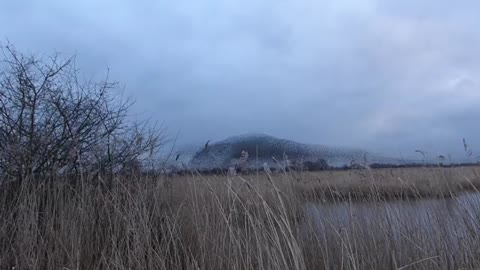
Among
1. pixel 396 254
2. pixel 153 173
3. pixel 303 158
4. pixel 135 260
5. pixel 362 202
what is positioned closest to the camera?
pixel 135 260

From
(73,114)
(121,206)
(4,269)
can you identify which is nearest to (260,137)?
(121,206)

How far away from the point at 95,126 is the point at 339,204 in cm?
361

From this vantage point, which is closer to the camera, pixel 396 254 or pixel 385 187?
pixel 396 254

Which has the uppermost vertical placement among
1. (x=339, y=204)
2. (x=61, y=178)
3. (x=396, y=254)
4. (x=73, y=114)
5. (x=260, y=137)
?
(x=73, y=114)

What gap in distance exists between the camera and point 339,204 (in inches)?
206

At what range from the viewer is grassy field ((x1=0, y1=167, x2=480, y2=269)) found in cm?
420

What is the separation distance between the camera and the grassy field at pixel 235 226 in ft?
13.8

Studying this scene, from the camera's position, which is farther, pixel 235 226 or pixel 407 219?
pixel 407 219

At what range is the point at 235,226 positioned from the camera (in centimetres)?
442

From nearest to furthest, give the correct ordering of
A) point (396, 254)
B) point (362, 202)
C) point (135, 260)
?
point (135, 260) < point (396, 254) < point (362, 202)

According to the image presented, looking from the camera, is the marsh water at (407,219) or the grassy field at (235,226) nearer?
the grassy field at (235,226)

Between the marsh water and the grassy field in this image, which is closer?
the grassy field

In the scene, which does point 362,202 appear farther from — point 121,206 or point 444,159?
point 121,206

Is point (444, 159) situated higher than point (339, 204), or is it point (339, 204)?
point (444, 159)
